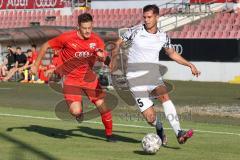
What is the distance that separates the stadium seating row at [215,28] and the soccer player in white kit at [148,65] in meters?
21.6

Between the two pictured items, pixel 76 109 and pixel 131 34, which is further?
pixel 76 109

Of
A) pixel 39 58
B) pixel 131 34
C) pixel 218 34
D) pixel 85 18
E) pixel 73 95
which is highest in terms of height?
pixel 85 18

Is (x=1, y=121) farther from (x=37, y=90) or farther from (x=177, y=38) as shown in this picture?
(x=177, y=38)

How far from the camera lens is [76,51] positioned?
11656 millimetres

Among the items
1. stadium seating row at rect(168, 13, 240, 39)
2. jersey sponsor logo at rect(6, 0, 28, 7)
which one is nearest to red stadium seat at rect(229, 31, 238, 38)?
stadium seating row at rect(168, 13, 240, 39)

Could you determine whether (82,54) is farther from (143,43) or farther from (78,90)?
(143,43)

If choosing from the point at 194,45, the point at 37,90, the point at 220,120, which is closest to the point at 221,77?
the point at 194,45

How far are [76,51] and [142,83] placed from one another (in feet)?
4.32

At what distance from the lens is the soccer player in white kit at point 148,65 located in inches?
430

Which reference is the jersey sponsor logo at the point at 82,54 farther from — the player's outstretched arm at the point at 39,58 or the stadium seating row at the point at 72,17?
the stadium seating row at the point at 72,17

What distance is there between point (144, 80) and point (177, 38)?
76.6ft

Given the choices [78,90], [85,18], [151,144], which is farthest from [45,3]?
[151,144]

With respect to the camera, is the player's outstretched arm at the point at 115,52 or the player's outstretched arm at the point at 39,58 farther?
the player's outstretched arm at the point at 39,58

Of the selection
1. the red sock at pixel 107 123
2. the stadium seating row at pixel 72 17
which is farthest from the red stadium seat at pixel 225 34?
the red sock at pixel 107 123
